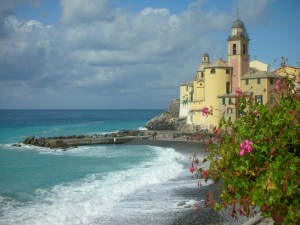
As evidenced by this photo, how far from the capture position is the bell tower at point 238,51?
1949 inches

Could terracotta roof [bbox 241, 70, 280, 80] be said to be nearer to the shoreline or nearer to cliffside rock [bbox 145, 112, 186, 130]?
cliffside rock [bbox 145, 112, 186, 130]

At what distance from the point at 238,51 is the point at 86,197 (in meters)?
36.3

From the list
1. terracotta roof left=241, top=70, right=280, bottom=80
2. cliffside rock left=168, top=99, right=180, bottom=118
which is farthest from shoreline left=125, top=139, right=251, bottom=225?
cliffside rock left=168, top=99, right=180, bottom=118

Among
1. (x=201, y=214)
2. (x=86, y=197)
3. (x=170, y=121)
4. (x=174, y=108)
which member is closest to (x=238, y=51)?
(x=170, y=121)

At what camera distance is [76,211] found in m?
15.8

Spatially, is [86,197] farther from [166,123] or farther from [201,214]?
[166,123]

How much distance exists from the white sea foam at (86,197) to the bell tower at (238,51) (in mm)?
25810

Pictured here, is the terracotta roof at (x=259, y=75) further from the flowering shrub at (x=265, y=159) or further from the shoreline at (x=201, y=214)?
the flowering shrub at (x=265, y=159)

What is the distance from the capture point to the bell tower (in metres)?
49.5

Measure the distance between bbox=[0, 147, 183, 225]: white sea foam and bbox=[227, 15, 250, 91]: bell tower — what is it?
2581cm

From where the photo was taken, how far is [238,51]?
49500mm

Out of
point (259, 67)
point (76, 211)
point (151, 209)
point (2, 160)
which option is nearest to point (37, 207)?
point (76, 211)

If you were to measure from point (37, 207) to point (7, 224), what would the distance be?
256 cm

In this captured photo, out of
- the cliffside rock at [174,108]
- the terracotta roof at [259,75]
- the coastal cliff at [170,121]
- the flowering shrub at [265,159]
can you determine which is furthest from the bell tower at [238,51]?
the flowering shrub at [265,159]
